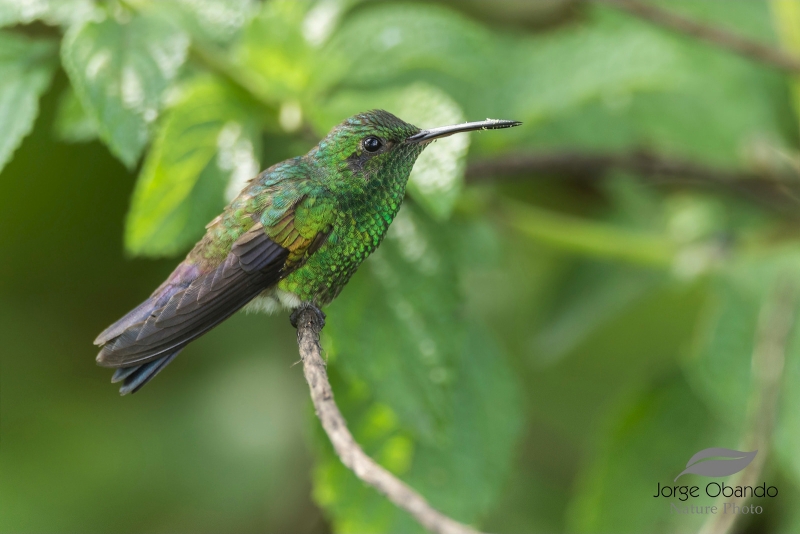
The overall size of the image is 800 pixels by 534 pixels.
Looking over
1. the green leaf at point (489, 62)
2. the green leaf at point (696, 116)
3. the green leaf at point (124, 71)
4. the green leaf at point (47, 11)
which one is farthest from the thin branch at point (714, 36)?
the green leaf at point (47, 11)

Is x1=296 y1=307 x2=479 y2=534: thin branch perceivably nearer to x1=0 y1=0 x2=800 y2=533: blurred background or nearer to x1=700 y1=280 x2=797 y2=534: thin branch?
Answer: x1=0 y1=0 x2=800 y2=533: blurred background

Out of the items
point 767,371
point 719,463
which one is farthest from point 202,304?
point 719,463

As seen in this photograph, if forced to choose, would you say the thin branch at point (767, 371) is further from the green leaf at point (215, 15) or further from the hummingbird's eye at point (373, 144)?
the green leaf at point (215, 15)

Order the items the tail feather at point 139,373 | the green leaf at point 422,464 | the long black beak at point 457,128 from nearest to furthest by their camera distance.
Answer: the long black beak at point 457,128
the tail feather at point 139,373
the green leaf at point 422,464

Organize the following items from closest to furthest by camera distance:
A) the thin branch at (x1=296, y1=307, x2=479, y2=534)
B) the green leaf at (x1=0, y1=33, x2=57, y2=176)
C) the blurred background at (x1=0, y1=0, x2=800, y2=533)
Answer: the thin branch at (x1=296, y1=307, x2=479, y2=534) < the green leaf at (x1=0, y1=33, x2=57, y2=176) < the blurred background at (x1=0, y1=0, x2=800, y2=533)

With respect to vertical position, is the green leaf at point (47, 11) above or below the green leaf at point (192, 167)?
above

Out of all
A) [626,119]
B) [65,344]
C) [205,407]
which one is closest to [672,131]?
[626,119]

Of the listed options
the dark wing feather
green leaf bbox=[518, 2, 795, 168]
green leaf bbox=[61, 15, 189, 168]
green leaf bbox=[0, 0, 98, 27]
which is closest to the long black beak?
the dark wing feather
